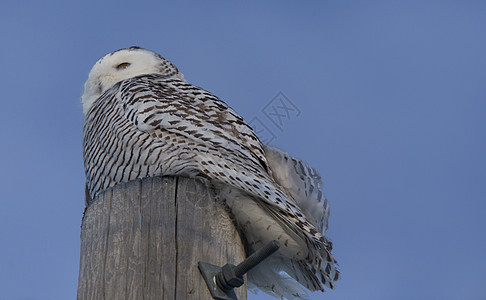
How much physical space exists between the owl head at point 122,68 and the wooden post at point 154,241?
7.86 feet

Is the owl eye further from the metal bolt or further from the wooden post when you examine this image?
the metal bolt

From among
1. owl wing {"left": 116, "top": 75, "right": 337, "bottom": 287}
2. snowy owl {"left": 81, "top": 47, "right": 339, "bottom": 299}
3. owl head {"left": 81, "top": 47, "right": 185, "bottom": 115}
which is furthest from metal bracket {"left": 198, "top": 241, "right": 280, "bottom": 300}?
owl head {"left": 81, "top": 47, "right": 185, "bottom": 115}

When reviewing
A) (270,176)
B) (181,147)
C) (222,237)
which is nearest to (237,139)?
(270,176)

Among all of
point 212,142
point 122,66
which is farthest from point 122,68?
point 212,142

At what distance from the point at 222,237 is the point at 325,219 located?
39.4 inches

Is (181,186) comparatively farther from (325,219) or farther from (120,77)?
(120,77)

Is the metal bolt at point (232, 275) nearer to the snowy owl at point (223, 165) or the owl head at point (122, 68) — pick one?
the snowy owl at point (223, 165)

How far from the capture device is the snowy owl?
2.27 m

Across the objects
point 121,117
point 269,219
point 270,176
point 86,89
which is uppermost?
point 86,89

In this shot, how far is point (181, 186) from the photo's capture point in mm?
2047

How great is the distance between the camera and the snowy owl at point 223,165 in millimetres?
2268

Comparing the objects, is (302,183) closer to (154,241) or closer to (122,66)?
(154,241)

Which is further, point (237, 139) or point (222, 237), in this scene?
point (237, 139)

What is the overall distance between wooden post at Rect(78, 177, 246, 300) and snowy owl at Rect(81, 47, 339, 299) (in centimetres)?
21
